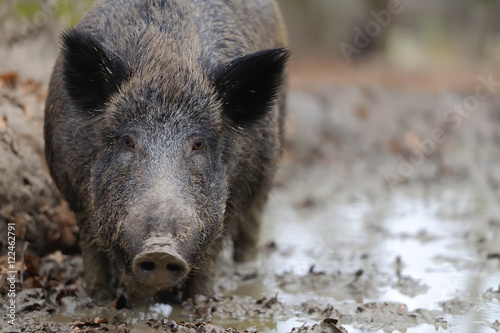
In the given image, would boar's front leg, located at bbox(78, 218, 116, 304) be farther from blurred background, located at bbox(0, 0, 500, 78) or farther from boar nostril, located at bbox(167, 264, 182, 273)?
blurred background, located at bbox(0, 0, 500, 78)

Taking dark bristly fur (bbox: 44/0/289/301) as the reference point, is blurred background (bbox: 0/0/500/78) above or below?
above

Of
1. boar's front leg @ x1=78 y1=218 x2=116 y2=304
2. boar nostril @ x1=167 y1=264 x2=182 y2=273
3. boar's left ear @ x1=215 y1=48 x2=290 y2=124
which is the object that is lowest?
boar nostril @ x1=167 y1=264 x2=182 y2=273

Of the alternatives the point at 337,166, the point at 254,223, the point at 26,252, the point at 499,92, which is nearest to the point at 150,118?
the point at 26,252

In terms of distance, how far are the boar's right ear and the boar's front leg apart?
104cm

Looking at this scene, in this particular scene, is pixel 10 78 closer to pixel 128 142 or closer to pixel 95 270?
pixel 95 270

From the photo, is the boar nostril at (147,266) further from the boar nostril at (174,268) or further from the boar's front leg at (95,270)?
the boar's front leg at (95,270)

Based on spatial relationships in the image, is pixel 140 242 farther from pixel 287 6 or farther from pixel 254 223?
pixel 287 6

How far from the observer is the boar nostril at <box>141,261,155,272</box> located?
13.0 ft

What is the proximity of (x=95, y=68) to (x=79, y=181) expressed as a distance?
0.89 meters

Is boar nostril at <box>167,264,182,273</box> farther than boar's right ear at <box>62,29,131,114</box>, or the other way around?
boar's right ear at <box>62,29,131,114</box>

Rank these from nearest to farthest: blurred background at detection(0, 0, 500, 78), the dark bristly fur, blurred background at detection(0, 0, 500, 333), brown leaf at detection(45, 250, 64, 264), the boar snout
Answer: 1. the boar snout
2. the dark bristly fur
3. blurred background at detection(0, 0, 500, 333)
4. brown leaf at detection(45, 250, 64, 264)
5. blurred background at detection(0, 0, 500, 78)

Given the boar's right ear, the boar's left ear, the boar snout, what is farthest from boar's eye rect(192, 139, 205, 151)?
the boar snout

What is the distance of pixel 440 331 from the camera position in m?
4.65

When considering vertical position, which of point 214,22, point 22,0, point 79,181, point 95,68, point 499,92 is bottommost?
point 79,181
